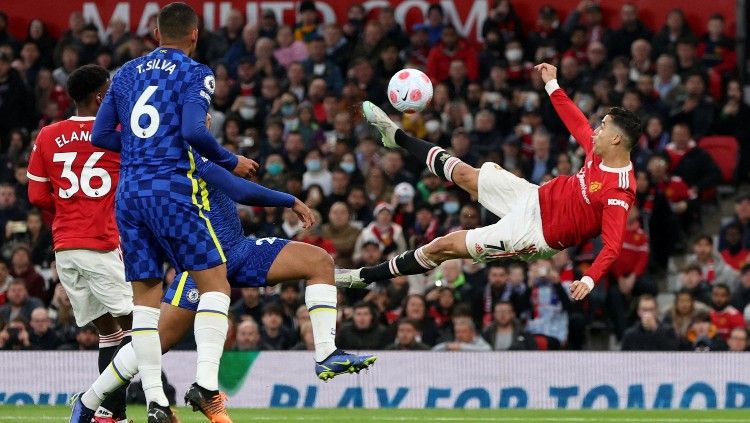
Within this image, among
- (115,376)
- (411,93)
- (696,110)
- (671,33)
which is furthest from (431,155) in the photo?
(671,33)

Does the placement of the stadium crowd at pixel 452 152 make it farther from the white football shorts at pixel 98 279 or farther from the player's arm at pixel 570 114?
the white football shorts at pixel 98 279

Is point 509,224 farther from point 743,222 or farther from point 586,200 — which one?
point 743,222

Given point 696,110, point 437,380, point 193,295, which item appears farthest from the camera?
point 696,110

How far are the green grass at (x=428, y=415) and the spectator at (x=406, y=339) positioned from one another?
4.34ft

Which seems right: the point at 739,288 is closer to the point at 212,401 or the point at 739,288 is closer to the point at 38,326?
the point at 38,326

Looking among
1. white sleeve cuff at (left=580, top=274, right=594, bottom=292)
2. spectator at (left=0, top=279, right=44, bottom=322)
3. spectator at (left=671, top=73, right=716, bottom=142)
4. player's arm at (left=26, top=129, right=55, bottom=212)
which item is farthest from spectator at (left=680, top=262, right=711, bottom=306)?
player's arm at (left=26, top=129, right=55, bottom=212)

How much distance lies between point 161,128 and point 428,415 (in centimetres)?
578

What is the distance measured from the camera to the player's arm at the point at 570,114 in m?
11.5

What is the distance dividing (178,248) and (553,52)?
41.6ft

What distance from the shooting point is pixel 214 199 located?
9570mm

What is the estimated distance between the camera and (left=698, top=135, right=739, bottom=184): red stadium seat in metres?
19.4

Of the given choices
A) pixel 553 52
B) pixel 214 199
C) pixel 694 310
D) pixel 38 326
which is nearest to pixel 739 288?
pixel 694 310

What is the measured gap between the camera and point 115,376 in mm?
9547

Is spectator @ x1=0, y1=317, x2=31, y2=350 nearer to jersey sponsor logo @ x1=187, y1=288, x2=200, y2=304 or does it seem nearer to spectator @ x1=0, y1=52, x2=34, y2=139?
spectator @ x1=0, y1=52, x2=34, y2=139
